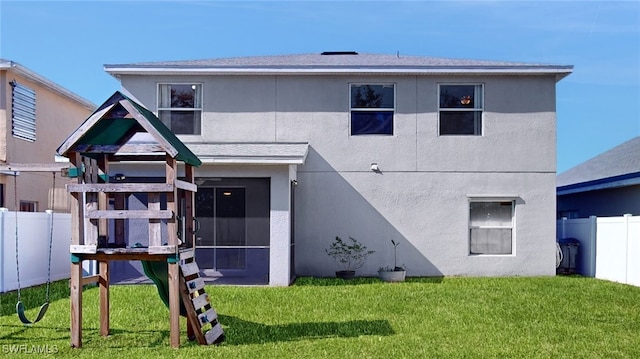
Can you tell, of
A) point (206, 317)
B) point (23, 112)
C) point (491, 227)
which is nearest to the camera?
point (206, 317)

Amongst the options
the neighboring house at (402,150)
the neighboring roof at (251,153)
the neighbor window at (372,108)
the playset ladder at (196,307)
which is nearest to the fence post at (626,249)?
the neighboring house at (402,150)

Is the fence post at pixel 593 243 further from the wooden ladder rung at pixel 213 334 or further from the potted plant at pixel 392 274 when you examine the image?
the wooden ladder rung at pixel 213 334

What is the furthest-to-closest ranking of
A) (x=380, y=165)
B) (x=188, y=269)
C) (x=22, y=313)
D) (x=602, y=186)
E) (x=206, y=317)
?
(x=602, y=186)
(x=380, y=165)
(x=188, y=269)
(x=206, y=317)
(x=22, y=313)

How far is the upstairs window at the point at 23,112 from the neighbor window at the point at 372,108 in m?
9.35

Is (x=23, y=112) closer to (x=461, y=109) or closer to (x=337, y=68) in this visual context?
(x=337, y=68)

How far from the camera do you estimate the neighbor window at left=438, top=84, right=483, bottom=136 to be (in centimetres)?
1709

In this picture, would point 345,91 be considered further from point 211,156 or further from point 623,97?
point 623,97

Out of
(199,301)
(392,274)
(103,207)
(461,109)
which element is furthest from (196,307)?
(461,109)

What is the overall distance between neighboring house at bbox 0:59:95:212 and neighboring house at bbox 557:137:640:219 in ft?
53.1

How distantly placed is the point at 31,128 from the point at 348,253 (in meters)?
10.1

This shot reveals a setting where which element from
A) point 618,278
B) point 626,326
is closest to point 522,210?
point 618,278

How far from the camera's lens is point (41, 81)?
1925 cm

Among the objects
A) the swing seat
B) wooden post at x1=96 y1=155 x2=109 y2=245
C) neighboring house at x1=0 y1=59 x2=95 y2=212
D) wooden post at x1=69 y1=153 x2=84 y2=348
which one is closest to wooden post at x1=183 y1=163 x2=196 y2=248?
wooden post at x1=96 y1=155 x2=109 y2=245

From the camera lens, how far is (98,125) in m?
8.81
